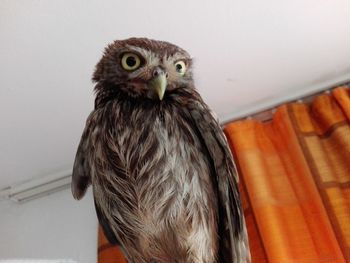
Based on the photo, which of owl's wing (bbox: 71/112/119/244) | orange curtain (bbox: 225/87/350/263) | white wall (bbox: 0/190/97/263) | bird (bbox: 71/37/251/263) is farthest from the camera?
white wall (bbox: 0/190/97/263)

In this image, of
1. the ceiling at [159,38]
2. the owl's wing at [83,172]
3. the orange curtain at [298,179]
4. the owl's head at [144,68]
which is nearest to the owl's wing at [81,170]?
the owl's wing at [83,172]

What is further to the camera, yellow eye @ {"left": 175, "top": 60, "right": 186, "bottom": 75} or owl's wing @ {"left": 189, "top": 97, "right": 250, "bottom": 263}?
yellow eye @ {"left": 175, "top": 60, "right": 186, "bottom": 75}

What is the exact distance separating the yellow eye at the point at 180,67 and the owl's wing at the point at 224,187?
0.13m

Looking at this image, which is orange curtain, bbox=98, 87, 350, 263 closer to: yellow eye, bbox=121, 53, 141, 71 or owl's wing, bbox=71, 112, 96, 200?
owl's wing, bbox=71, 112, 96, 200

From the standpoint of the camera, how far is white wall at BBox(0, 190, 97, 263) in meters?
1.69

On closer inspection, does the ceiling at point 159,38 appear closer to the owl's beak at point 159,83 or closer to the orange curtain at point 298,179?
the orange curtain at point 298,179

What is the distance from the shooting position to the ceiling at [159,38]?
1.29 metres

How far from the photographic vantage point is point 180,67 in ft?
3.44

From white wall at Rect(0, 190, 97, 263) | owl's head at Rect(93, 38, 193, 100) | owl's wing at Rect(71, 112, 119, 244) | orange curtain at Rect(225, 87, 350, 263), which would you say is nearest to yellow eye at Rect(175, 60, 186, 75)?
owl's head at Rect(93, 38, 193, 100)

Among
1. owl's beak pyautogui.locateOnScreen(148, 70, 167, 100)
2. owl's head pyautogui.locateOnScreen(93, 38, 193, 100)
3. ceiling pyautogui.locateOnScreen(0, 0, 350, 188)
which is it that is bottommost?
owl's beak pyautogui.locateOnScreen(148, 70, 167, 100)

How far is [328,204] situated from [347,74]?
1.93 feet

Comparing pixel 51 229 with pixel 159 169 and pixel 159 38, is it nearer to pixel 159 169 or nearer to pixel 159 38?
pixel 159 38

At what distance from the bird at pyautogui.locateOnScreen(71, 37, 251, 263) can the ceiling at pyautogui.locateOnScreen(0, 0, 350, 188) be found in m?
0.36

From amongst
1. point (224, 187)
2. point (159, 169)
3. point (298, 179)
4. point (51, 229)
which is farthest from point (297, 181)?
point (51, 229)
